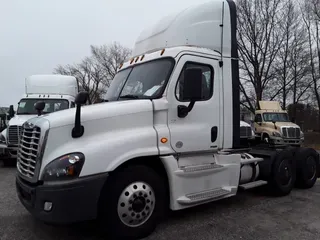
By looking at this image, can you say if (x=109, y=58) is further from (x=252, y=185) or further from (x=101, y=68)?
→ (x=252, y=185)

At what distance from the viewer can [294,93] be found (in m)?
30.8

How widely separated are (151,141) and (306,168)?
4528 millimetres

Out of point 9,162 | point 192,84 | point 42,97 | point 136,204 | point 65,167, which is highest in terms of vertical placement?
point 42,97

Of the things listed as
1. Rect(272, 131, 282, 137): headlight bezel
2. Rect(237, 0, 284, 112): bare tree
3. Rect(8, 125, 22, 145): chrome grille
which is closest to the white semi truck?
Rect(8, 125, 22, 145): chrome grille

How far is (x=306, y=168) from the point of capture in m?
7.01

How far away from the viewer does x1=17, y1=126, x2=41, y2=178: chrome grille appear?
150 inches

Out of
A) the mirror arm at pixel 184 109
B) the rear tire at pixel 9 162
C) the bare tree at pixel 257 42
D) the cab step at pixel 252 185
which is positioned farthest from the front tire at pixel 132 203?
the bare tree at pixel 257 42

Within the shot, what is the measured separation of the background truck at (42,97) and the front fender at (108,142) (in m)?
7.69

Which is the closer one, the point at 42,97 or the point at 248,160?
the point at 248,160

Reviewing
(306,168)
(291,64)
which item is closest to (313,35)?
(291,64)

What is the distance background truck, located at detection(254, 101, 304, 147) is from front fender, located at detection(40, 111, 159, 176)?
1552 centimetres

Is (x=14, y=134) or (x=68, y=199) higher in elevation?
(x=14, y=134)

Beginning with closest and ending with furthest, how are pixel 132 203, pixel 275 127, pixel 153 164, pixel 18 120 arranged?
pixel 132 203
pixel 153 164
pixel 18 120
pixel 275 127

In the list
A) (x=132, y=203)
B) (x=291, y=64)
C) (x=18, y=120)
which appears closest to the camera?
(x=132, y=203)
